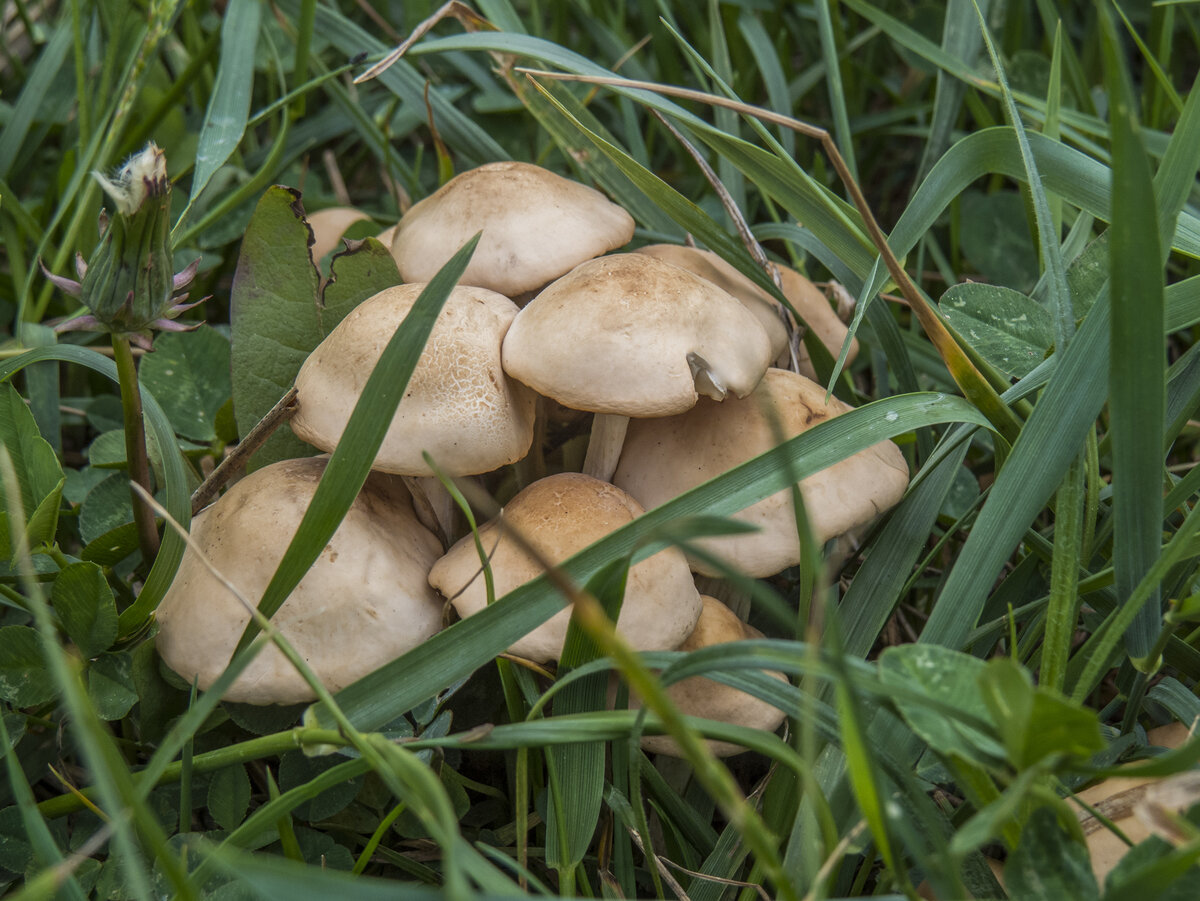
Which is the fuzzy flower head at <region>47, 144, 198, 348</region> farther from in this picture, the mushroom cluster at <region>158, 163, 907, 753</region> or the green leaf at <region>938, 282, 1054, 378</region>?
the green leaf at <region>938, 282, 1054, 378</region>

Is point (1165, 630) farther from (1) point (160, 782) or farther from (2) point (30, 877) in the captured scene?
(2) point (30, 877)

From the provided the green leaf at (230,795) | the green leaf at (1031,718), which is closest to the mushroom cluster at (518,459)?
the green leaf at (230,795)

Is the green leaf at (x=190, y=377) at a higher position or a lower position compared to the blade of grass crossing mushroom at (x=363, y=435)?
lower

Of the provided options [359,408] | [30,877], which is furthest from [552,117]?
[30,877]

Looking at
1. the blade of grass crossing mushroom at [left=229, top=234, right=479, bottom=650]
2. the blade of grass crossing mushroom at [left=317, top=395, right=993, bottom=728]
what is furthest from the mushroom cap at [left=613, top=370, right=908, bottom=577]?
the blade of grass crossing mushroom at [left=229, top=234, right=479, bottom=650]

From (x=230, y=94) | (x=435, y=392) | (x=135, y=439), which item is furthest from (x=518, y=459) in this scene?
(x=230, y=94)

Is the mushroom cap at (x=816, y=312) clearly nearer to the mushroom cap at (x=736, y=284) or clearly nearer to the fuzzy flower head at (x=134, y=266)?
the mushroom cap at (x=736, y=284)
